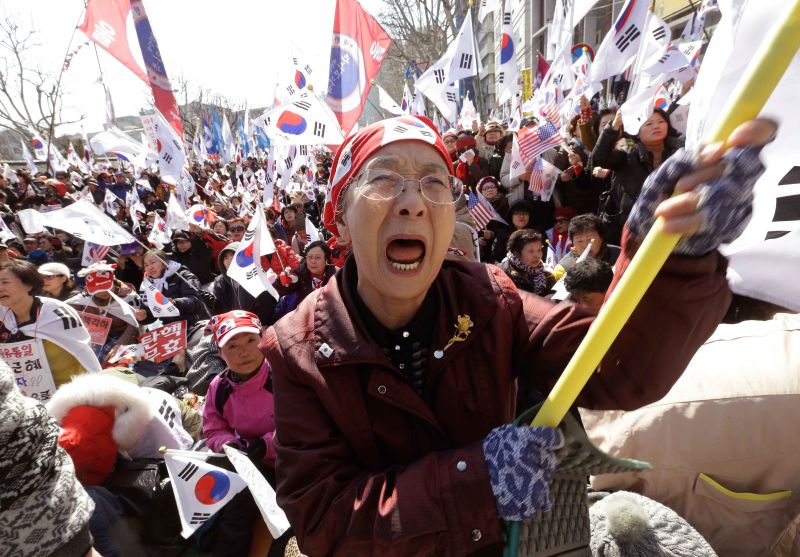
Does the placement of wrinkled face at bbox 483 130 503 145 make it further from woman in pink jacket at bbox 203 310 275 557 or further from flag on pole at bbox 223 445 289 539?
flag on pole at bbox 223 445 289 539

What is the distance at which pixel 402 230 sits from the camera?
1.21 meters

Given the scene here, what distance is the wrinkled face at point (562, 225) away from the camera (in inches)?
212

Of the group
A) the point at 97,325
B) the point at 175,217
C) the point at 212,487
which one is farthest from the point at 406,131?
the point at 175,217

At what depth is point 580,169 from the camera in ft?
18.1

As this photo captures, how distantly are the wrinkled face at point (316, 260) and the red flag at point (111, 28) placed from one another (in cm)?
332

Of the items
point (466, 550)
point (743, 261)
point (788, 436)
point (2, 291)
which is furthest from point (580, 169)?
point (2, 291)

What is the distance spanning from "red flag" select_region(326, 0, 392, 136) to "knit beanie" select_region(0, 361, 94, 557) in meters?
5.10

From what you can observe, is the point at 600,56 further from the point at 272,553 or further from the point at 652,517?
the point at 272,553

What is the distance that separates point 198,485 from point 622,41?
7035 mm

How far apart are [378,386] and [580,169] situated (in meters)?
5.21

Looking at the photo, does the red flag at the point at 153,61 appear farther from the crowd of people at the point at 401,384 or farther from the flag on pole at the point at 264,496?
the flag on pole at the point at 264,496

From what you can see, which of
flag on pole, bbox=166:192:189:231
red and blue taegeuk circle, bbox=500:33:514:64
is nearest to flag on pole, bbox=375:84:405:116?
red and blue taegeuk circle, bbox=500:33:514:64

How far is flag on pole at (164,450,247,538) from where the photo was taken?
80.4 inches

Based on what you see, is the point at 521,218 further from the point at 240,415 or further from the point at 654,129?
the point at 240,415
